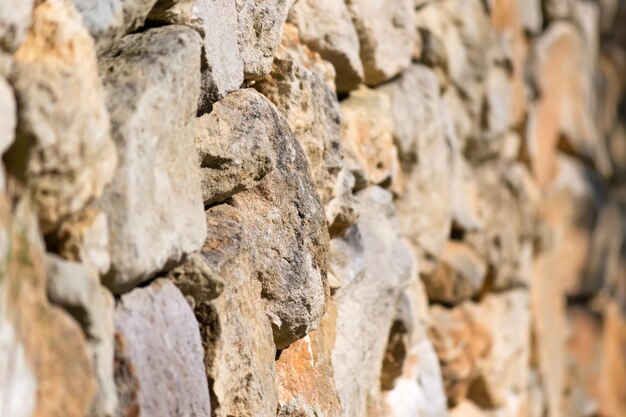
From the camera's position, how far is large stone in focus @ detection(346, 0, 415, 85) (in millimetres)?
1878

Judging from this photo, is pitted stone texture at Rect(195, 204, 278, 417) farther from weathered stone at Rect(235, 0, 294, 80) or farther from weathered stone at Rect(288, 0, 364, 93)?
weathered stone at Rect(288, 0, 364, 93)

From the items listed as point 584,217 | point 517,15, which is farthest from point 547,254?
point 517,15

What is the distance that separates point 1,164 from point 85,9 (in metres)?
0.20

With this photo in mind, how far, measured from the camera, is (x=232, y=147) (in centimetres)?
122

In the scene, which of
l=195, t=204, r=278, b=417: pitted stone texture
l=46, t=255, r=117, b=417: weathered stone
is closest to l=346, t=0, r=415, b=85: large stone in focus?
l=195, t=204, r=278, b=417: pitted stone texture

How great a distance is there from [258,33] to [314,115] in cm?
21

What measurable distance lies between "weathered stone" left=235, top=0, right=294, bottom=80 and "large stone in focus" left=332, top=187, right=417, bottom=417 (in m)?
0.42

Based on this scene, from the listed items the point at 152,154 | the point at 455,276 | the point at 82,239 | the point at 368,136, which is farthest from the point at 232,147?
the point at 455,276

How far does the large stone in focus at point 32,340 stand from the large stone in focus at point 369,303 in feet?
2.59

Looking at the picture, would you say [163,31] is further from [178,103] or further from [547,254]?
[547,254]

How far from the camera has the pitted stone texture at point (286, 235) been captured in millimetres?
1292

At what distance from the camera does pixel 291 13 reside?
1.64m

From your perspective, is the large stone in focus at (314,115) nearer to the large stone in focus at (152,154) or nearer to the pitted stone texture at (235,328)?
the pitted stone texture at (235,328)

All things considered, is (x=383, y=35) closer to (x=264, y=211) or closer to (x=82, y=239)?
(x=264, y=211)
